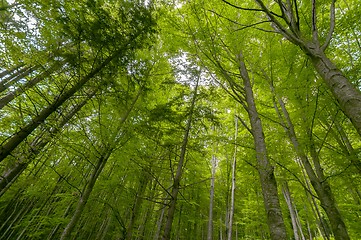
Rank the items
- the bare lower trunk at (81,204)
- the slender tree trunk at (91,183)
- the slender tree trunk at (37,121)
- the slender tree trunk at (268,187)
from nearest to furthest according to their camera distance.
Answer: the slender tree trunk at (268,187)
the slender tree trunk at (37,121)
the bare lower trunk at (81,204)
the slender tree trunk at (91,183)

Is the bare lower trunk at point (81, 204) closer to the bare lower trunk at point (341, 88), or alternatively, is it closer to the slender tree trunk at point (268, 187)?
the slender tree trunk at point (268, 187)

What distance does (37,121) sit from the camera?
3.28 m

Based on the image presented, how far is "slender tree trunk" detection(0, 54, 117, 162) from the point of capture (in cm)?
306

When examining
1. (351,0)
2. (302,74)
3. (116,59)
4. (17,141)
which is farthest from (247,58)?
(17,141)

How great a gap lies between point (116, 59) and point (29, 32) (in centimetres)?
174

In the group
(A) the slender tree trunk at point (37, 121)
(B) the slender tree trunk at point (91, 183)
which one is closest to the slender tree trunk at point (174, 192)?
(B) the slender tree trunk at point (91, 183)

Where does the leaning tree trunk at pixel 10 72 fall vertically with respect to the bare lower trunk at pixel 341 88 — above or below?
above

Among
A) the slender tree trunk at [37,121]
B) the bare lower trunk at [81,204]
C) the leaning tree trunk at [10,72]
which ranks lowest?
the bare lower trunk at [81,204]

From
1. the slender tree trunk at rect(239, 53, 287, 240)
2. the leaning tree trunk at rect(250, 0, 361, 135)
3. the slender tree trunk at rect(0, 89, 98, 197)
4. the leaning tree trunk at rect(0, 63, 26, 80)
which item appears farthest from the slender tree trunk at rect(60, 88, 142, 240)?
the leaning tree trunk at rect(250, 0, 361, 135)

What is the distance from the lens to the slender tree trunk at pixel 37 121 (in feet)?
10.0

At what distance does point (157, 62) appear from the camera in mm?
7102

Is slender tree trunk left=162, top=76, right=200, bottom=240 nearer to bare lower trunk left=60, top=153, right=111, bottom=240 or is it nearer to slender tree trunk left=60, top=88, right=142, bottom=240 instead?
slender tree trunk left=60, top=88, right=142, bottom=240

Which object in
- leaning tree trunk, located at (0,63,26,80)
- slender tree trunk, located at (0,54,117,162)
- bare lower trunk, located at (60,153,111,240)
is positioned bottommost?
bare lower trunk, located at (60,153,111,240)

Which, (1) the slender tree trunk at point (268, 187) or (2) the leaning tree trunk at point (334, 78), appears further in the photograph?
(1) the slender tree trunk at point (268, 187)
